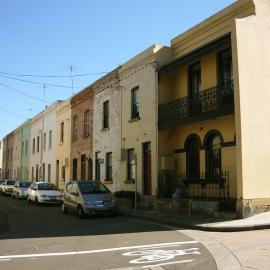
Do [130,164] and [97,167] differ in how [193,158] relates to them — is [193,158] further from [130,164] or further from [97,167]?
[97,167]

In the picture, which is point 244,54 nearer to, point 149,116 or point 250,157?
point 250,157

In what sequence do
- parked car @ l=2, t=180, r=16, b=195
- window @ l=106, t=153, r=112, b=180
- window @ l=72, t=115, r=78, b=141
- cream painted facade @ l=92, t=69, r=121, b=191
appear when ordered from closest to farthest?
cream painted facade @ l=92, t=69, r=121, b=191
window @ l=106, t=153, r=112, b=180
window @ l=72, t=115, r=78, b=141
parked car @ l=2, t=180, r=16, b=195

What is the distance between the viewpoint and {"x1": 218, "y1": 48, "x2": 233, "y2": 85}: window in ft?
58.5

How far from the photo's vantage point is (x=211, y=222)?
14.5 metres

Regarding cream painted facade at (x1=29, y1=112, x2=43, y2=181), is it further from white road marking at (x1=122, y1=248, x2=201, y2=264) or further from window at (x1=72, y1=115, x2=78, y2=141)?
white road marking at (x1=122, y1=248, x2=201, y2=264)

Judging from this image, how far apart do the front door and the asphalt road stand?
5.84 metres

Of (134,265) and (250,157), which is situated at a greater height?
(250,157)

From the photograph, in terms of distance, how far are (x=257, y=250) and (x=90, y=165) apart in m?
20.2

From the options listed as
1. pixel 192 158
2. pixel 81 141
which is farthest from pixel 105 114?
pixel 192 158

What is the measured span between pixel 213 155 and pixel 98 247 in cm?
891

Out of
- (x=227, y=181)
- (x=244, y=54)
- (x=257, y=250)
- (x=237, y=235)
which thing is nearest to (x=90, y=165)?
(x=227, y=181)

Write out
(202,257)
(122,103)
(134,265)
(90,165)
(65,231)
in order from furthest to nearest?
(90,165), (122,103), (65,231), (202,257), (134,265)

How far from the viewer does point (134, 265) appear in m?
8.74

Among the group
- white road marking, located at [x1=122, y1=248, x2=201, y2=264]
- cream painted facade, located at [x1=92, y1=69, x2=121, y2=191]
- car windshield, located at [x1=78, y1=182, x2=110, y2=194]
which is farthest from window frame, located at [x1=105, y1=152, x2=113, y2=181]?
white road marking, located at [x1=122, y1=248, x2=201, y2=264]
